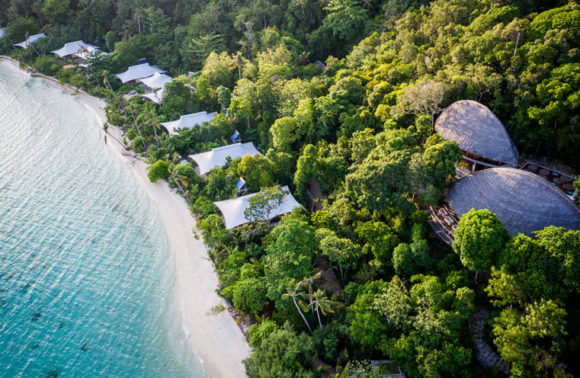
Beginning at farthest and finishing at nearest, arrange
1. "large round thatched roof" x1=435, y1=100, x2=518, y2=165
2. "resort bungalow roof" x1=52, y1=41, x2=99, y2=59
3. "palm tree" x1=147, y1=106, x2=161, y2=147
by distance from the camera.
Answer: "resort bungalow roof" x1=52, y1=41, x2=99, y2=59 < "palm tree" x1=147, y1=106, x2=161, y2=147 < "large round thatched roof" x1=435, y1=100, x2=518, y2=165

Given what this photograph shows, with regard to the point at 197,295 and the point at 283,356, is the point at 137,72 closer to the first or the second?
the point at 197,295

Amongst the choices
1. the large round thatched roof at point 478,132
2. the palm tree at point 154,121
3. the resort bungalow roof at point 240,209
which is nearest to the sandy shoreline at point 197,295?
the resort bungalow roof at point 240,209

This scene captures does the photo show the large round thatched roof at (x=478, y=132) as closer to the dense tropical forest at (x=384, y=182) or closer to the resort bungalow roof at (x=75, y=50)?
the dense tropical forest at (x=384, y=182)

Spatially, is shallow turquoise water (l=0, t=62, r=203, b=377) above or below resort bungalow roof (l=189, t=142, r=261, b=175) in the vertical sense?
below

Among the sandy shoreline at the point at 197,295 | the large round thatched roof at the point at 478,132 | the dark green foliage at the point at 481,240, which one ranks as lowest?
the sandy shoreline at the point at 197,295

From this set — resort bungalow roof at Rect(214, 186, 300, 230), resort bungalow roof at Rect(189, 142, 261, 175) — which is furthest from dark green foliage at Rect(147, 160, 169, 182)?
resort bungalow roof at Rect(214, 186, 300, 230)

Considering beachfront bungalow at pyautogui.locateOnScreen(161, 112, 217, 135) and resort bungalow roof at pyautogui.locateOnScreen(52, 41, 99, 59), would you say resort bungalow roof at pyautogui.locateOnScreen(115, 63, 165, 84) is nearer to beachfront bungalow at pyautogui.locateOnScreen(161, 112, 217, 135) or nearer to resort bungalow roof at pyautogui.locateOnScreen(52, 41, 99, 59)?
resort bungalow roof at pyautogui.locateOnScreen(52, 41, 99, 59)

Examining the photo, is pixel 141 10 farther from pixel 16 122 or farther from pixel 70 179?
pixel 70 179

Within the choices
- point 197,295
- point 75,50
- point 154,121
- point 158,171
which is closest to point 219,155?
point 158,171
